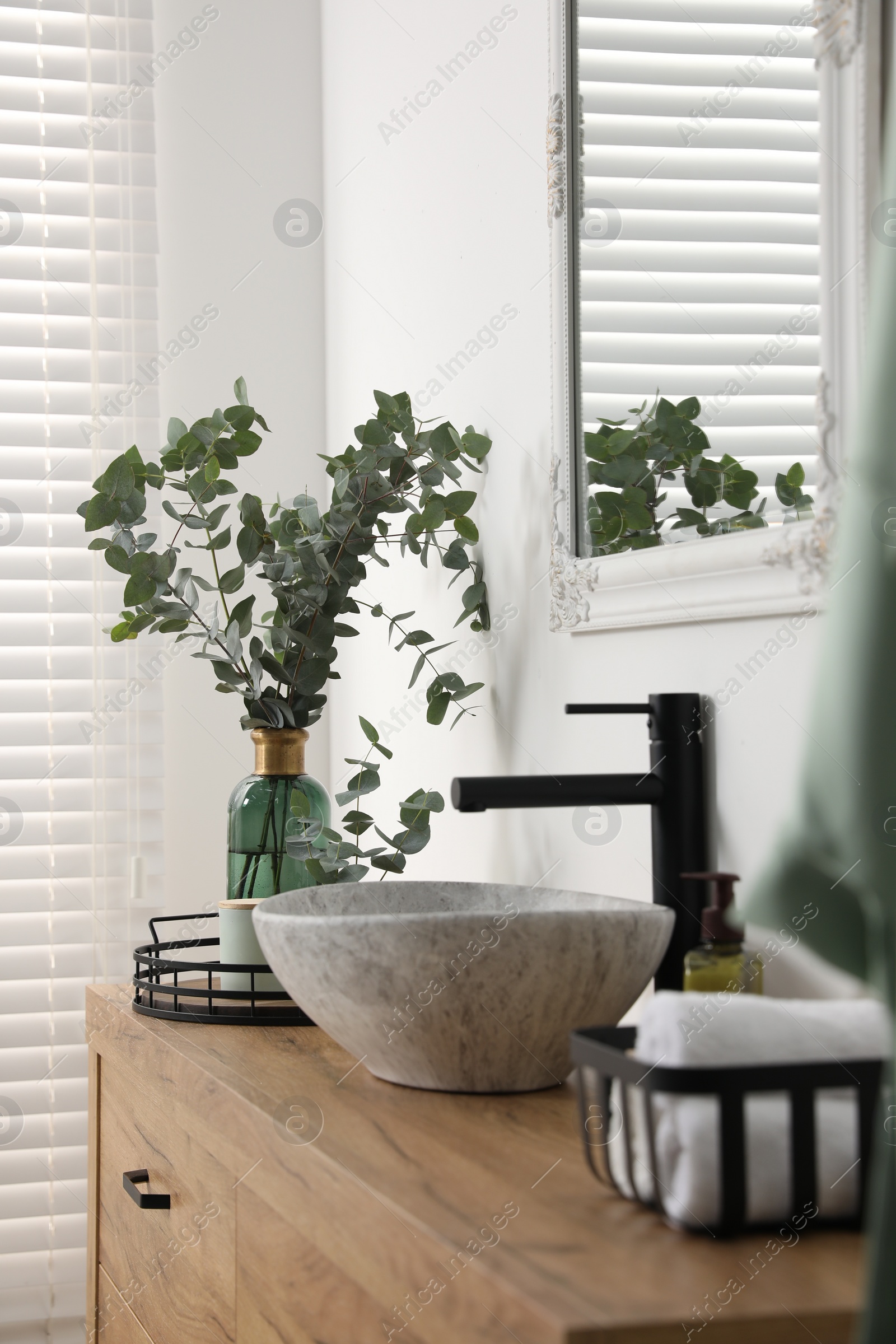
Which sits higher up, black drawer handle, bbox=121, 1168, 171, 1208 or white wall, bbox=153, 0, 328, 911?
white wall, bbox=153, 0, 328, 911

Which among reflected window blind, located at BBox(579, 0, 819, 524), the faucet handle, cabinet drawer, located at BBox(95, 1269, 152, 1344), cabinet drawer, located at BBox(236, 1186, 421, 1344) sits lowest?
cabinet drawer, located at BBox(95, 1269, 152, 1344)

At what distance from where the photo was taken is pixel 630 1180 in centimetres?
56

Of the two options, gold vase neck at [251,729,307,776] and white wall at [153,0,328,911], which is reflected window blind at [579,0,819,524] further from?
white wall at [153,0,328,911]

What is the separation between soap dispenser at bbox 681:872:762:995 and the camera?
2.30ft

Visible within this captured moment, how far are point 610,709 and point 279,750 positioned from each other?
1.65ft

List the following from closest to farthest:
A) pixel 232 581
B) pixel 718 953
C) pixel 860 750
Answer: pixel 860 750 < pixel 718 953 < pixel 232 581

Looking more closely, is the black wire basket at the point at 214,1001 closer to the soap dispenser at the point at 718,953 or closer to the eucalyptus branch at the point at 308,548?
the eucalyptus branch at the point at 308,548


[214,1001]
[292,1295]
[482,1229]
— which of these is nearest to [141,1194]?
[214,1001]

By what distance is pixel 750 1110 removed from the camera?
1.74ft

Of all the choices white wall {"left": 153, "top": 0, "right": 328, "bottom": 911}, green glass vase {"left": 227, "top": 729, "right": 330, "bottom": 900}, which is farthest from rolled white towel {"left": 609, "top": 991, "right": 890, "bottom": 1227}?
white wall {"left": 153, "top": 0, "right": 328, "bottom": 911}

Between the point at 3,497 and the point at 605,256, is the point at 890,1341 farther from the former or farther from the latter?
the point at 3,497

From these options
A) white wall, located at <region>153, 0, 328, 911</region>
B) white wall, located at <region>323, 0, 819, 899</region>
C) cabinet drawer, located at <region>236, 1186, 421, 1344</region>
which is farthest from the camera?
white wall, located at <region>153, 0, 328, 911</region>

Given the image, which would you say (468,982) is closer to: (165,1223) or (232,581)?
(165,1223)

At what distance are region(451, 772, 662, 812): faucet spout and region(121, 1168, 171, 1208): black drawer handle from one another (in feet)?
1.45
